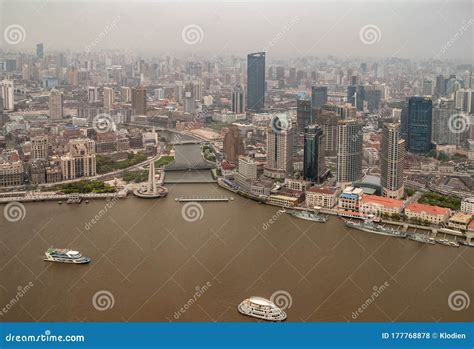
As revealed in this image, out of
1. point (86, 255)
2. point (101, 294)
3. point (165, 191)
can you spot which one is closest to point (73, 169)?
point (165, 191)

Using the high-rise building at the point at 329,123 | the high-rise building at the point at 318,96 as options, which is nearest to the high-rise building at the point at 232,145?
the high-rise building at the point at 329,123

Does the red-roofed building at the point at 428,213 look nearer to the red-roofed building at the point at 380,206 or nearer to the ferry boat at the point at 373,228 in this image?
the red-roofed building at the point at 380,206

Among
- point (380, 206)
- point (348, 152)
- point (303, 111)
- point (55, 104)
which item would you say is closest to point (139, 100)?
point (55, 104)

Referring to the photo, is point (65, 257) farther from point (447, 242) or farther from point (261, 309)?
point (447, 242)

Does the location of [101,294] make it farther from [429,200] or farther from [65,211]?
[429,200]

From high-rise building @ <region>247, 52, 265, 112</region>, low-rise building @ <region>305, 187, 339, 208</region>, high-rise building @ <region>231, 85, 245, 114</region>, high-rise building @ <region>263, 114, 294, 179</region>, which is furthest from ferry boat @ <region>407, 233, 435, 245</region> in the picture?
high-rise building @ <region>231, 85, 245, 114</region>

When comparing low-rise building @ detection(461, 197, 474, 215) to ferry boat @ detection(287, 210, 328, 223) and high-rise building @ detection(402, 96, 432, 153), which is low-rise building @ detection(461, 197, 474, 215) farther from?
high-rise building @ detection(402, 96, 432, 153)
